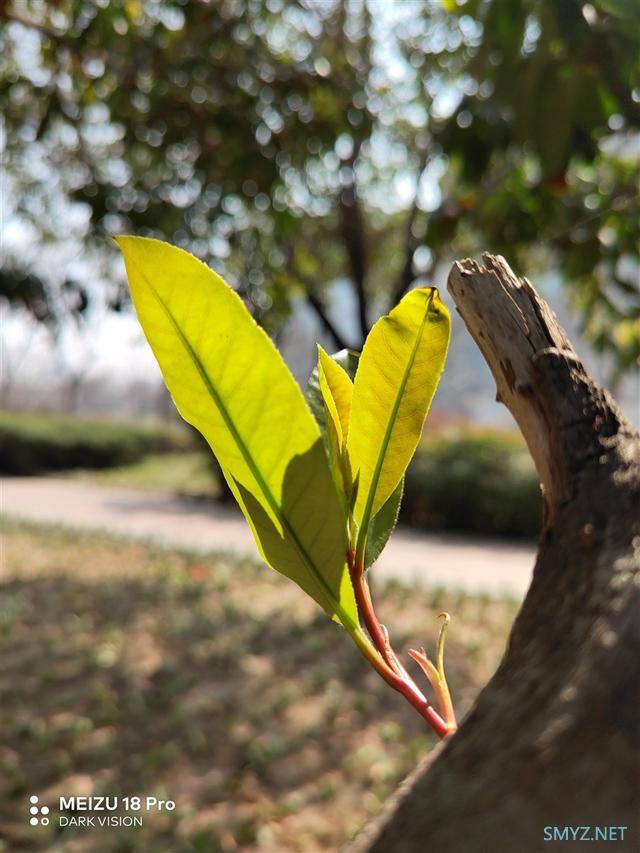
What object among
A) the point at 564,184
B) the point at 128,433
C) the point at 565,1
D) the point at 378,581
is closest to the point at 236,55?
the point at 564,184

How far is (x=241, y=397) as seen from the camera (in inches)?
12.4

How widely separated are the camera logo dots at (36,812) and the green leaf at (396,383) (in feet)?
8.26

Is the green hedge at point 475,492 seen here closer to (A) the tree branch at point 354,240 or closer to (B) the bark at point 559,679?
(A) the tree branch at point 354,240

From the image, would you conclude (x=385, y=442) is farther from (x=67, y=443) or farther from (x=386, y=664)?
(x=67, y=443)

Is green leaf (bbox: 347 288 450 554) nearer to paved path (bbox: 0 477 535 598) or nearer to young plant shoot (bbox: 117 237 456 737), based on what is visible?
young plant shoot (bbox: 117 237 456 737)

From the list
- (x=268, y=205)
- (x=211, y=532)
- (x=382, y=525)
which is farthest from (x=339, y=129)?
(x=211, y=532)

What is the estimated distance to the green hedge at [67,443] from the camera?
44.5 ft

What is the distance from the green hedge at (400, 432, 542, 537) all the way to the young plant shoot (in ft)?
26.3

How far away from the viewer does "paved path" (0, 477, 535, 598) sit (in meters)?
6.19

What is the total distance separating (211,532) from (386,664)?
8.08m

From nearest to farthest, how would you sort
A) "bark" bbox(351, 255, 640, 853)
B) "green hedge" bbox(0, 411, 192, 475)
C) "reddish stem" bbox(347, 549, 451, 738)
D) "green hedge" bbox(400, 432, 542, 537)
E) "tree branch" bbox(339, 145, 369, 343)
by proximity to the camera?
"bark" bbox(351, 255, 640, 853)
"reddish stem" bbox(347, 549, 451, 738)
"tree branch" bbox(339, 145, 369, 343)
"green hedge" bbox(400, 432, 542, 537)
"green hedge" bbox(0, 411, 192, 475)

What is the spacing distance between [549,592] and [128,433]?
16459mm

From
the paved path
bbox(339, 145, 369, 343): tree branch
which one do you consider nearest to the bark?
bbox(339, 145, 369, 343): tree branch

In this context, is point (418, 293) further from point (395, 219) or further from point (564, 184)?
point (395, 219)
